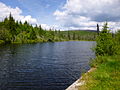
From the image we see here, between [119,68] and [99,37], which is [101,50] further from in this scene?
[119,68]

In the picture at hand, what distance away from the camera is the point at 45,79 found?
2348cm

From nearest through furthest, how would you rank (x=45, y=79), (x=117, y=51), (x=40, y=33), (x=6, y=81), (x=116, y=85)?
(x=116, y=85)
(x=6, y=81)
(x=45, y=79)
(x=117, y=51)
(x=40, y=33)

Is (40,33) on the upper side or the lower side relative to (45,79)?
upper

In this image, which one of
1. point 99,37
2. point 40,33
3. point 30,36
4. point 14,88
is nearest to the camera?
point 14,88

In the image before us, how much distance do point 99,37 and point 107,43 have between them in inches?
92.5

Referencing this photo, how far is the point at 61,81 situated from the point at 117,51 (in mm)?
11950

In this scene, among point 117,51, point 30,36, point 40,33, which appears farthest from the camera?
point 40,33

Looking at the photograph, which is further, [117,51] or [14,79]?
[117,51]

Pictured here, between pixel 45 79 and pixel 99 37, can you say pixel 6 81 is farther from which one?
pixel 99 37

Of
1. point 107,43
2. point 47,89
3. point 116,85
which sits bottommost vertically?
point 47,89

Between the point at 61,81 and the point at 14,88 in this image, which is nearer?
the point at 14,88

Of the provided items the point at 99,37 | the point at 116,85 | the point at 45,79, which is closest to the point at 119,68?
the point at 116,85

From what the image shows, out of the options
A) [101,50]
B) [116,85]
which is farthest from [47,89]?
[101,50]

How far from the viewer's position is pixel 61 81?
22656 millimetres
